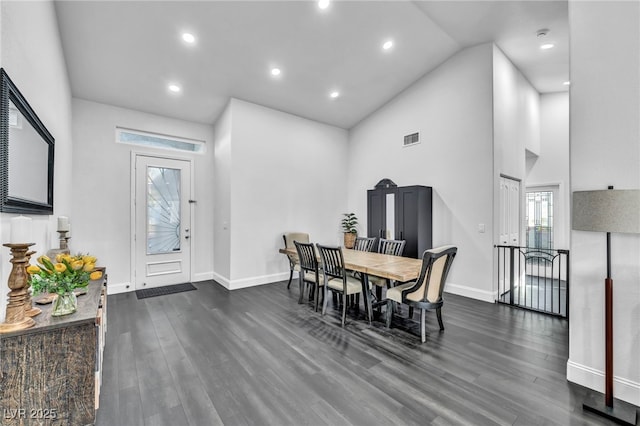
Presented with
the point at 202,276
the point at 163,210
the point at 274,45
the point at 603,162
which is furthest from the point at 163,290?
the point at 603,162

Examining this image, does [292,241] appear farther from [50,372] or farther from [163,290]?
[50,372]

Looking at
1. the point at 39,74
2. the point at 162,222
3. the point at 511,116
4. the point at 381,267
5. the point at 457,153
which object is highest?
the point at 511,116

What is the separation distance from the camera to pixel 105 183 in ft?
15.6

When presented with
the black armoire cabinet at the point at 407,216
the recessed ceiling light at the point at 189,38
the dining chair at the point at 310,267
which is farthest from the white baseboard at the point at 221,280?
the recessed ceiling light at the point at 189,38

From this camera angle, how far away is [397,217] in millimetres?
5160

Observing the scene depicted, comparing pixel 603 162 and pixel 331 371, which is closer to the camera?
pixel 603 162

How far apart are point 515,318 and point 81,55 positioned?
6.67 m

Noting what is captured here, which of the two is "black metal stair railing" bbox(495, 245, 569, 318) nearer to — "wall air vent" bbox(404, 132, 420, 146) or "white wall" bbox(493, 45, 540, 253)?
"white wall" bbox(493, 45, 540, 253)

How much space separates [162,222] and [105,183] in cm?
109

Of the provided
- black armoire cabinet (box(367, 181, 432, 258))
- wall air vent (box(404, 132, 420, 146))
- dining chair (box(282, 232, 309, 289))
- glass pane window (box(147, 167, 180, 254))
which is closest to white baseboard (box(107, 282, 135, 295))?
glass pane window (box(147, 167, 180, 254))

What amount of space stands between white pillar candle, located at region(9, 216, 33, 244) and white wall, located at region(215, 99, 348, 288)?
345 centimetres

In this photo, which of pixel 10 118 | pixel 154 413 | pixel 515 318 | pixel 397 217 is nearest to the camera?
pixel 10 118

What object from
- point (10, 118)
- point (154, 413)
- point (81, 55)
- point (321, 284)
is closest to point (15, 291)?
point (10, 118)

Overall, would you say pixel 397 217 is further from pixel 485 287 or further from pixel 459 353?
pixel 459 353
